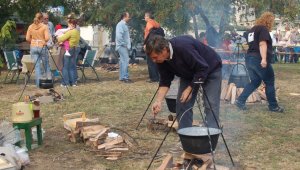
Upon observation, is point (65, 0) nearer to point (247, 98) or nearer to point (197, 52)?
point (247, 98)

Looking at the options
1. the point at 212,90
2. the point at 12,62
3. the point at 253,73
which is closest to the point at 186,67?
the point at 212,90

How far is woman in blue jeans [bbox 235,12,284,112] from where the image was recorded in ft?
24.6

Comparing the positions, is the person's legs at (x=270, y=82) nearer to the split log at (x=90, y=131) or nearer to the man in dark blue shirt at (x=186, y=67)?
the man in dark blue shirt at (x=186, y=67)

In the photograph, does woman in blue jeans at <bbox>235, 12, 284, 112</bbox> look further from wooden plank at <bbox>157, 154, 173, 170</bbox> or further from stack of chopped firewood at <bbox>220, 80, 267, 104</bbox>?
wooden plank at <bbox>157, 154, 173, 170</bbox>

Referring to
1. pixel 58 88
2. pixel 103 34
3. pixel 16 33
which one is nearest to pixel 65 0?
pixel 16 33

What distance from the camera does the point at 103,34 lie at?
26281 mm

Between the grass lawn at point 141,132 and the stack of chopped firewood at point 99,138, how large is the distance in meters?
0.10

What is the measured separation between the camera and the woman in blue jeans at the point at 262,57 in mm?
7496

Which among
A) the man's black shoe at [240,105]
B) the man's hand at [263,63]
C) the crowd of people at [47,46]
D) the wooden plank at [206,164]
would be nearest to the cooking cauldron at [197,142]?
the wooden plank at [206,164]

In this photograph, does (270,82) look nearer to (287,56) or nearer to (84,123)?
(84,123)

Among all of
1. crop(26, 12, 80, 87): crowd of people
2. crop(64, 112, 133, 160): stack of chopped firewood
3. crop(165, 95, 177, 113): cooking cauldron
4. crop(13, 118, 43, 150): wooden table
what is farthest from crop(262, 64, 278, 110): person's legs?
crop(26, 12, 80, 87): crowd of people

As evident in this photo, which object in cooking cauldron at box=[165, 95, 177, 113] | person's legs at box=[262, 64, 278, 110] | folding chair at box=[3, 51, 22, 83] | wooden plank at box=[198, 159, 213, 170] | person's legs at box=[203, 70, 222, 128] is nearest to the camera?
wooden plank at box=[198, 159, 213, 170]

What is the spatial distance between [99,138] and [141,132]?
981 mm

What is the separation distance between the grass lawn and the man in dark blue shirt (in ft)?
2.39
